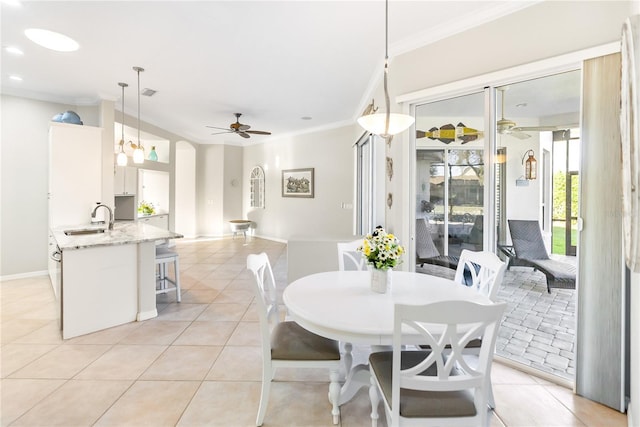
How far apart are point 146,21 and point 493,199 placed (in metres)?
3.36

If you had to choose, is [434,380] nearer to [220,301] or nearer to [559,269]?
[559,269]

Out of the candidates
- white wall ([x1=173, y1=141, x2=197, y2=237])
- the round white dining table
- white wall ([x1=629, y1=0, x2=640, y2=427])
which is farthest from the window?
white wall ([x1=629, y1=0, x2=640, y2=427])

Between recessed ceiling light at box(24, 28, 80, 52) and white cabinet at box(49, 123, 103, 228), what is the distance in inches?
47.0

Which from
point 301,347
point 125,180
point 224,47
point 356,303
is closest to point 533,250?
point 356,303

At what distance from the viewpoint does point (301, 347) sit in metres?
1.74

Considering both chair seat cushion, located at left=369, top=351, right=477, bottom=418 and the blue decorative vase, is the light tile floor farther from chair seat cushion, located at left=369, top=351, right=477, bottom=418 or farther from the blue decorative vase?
the blue decorative vase

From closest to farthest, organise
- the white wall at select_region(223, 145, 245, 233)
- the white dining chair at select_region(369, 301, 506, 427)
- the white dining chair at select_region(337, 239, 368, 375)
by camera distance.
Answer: the white dining chair at select_region(369, 301, 506, 427) → the white dining chair at select_region(337, 239, 368, 375) → the white wall at select_region(223, 145, 245, 233)

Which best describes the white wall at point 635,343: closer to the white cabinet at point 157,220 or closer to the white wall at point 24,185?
the white wall at point 24,185

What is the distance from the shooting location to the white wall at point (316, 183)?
6380mm

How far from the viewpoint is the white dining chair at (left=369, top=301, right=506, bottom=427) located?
3.90ft

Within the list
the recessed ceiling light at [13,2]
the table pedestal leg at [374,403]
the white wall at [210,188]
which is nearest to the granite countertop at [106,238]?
the recessed ceiling light at [13,2]

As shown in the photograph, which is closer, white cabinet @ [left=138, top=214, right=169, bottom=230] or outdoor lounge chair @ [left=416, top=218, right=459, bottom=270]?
outdoor lounge chair @ [left=416, top=218, right=459, bottom=270]

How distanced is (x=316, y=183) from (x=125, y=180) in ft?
12.3

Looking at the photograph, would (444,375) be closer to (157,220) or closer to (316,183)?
(316,183)
